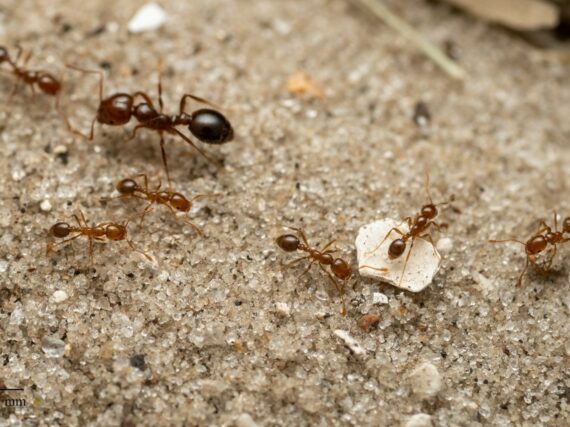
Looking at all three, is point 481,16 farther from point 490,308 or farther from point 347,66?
point 490,308

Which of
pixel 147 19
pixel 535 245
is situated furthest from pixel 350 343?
pixel 147 19

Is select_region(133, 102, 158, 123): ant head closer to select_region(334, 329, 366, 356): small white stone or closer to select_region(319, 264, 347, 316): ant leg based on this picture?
select_region(319, 264, 347, 316): ant leg

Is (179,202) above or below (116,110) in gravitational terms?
below

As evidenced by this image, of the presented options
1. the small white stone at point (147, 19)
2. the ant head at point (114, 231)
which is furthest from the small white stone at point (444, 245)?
the small white stone at point (147, 19)

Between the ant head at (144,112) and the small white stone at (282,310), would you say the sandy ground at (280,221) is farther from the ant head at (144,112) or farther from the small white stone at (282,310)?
the ant head at (144,112)

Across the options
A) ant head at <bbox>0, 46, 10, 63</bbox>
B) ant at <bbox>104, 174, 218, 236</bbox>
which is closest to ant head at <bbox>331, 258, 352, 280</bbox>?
ant at <bbox>104, 174, 218, 236</bbox>

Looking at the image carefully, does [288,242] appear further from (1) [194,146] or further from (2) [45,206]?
(2) [45,206]

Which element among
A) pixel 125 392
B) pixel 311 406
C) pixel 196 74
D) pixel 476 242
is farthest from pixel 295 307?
pixel 196 74

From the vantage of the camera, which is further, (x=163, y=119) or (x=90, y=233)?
(x=163, y=119)
